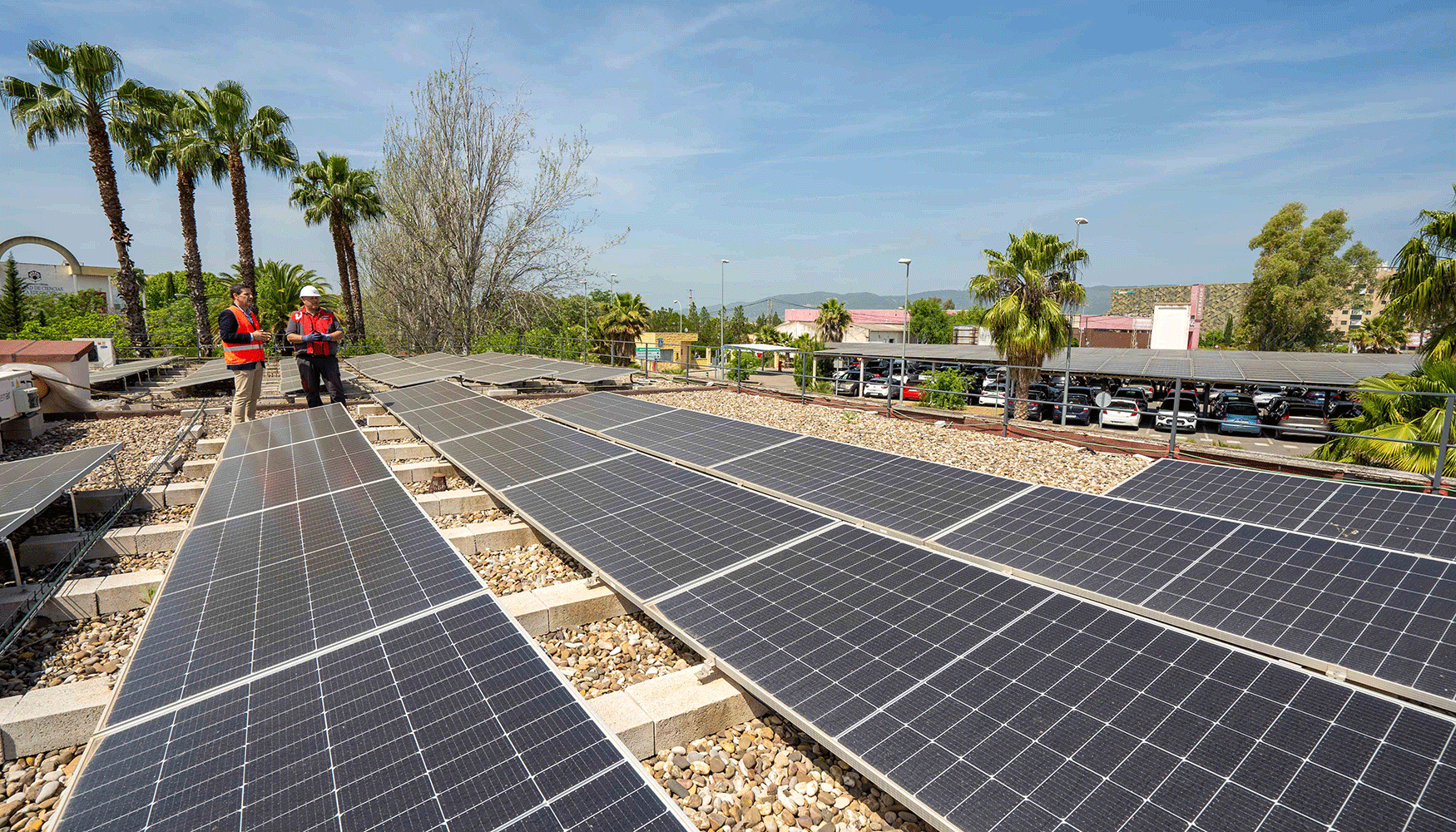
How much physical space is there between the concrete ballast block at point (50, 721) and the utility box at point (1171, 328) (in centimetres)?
6711

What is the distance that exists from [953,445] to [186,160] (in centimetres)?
3058

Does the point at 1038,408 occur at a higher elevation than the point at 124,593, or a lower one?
lower

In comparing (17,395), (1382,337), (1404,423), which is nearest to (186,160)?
(17,395)

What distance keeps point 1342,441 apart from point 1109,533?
9363mm

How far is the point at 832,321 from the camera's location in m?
73.5

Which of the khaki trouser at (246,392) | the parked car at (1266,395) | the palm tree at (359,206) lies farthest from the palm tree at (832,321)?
the khaki trouser at (246,392)

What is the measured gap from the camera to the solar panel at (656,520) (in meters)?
4.52

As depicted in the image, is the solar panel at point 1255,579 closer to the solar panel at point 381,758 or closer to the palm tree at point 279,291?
the solar panel at point 381,758

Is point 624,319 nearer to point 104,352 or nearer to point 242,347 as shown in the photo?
point 104,352

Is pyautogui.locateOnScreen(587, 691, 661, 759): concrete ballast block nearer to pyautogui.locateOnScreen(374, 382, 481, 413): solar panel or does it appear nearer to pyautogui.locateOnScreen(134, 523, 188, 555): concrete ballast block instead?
pyautogui.locateOnScreen(134, 523, 188, 555): concrete ballast block

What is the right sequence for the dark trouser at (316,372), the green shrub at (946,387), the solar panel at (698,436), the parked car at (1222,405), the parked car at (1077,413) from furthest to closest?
1. the green shrub at (946,387)
2. the parked car at (1222,405)
3. the parked car at (1077,413)
4. the dark trouser at (316,372)
5. the solar panel at (698,436)

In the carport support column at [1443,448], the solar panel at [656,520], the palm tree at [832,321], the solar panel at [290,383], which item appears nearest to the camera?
the solar panel at [656,520]

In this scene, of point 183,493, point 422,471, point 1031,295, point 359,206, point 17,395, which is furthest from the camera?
point 359,206

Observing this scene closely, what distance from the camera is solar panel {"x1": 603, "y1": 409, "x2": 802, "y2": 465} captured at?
7.77 meters
